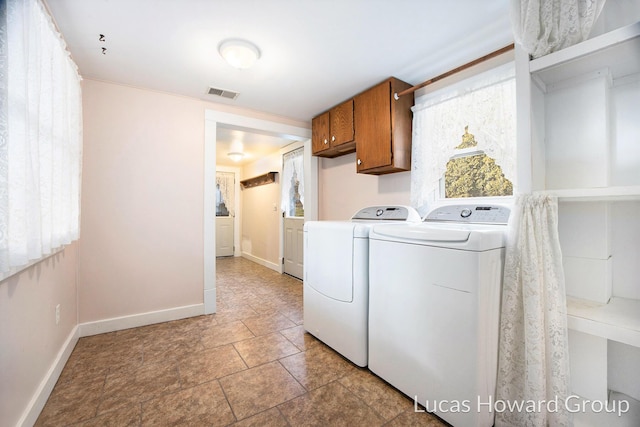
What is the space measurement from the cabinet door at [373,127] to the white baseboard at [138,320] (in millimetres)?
2297

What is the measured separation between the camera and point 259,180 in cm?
557

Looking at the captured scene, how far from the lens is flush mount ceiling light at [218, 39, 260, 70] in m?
1.88

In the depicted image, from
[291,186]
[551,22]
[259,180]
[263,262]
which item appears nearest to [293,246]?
[291,186]

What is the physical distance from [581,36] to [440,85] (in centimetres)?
127

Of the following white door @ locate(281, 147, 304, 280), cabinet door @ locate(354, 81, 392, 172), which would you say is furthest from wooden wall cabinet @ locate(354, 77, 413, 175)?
white door @ locate(281, 147, 304, 280)

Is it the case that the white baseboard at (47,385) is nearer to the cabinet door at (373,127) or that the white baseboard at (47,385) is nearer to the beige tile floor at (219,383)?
the beige tile floor at (219,383)

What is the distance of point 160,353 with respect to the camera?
2.07m

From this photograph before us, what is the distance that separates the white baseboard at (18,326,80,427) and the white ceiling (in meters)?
2.17

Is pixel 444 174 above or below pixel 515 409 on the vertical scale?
above

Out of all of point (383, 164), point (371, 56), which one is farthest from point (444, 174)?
point (371, 56)

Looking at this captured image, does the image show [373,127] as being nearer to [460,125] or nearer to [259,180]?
[460,125]

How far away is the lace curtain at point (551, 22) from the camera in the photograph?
3.60 feet

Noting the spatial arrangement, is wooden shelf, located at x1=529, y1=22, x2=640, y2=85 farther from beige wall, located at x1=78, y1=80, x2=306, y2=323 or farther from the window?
beige wall, located at x1=78, y1=80, x2=306, y2=323

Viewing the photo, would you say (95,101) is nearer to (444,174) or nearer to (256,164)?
(444,174)
